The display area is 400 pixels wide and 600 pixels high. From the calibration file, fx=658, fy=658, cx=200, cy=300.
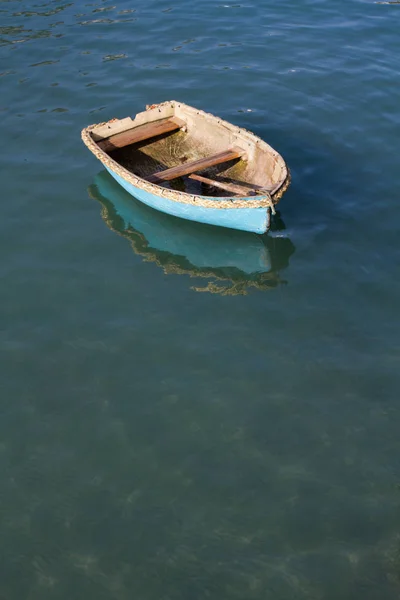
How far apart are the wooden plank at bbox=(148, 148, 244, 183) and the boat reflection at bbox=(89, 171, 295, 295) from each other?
3.50 feet

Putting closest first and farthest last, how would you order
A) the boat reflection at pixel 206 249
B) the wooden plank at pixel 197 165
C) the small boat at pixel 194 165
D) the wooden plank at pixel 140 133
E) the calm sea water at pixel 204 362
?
the calm sea water at pixel 204 362 → the small boat at pixel 194 165 → the boat reflection at pixel 206 249 → the wooden plank at pixel 197 165 → the wooden plank at pixel 140 133

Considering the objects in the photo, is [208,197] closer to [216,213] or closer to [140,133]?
[216,213]

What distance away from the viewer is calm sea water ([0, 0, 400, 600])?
10820 millimetres

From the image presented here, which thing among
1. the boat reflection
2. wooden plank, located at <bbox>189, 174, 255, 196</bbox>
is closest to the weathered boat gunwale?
wooden plank, located at <bbox>189, 174, 255, 196</bbox>

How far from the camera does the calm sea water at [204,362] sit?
10.8 metres

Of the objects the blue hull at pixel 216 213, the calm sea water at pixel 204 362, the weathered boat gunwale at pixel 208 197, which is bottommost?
the calm sea water at pixel 204 362

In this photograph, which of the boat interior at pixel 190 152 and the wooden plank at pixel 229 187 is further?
the boat interior at pixel 190 152

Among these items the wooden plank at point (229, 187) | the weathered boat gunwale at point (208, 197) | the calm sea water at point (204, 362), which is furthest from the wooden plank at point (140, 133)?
the wooden plank at point (229, 187)

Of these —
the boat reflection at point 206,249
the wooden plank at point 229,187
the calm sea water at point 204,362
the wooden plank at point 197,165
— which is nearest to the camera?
the calm sea water at point 204,362

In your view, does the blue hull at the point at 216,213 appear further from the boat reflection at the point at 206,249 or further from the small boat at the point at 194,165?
the boat reflection at the point at 206,249

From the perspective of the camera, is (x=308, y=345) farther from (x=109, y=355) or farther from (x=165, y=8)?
(x=165, y=8)

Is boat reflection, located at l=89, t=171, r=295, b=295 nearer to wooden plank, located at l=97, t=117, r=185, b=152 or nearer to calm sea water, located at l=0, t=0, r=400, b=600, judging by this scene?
calm sea water, located at l=0, t=0, r=400, b=600

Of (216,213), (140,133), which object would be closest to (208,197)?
(216,213)

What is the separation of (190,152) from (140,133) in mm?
1584
